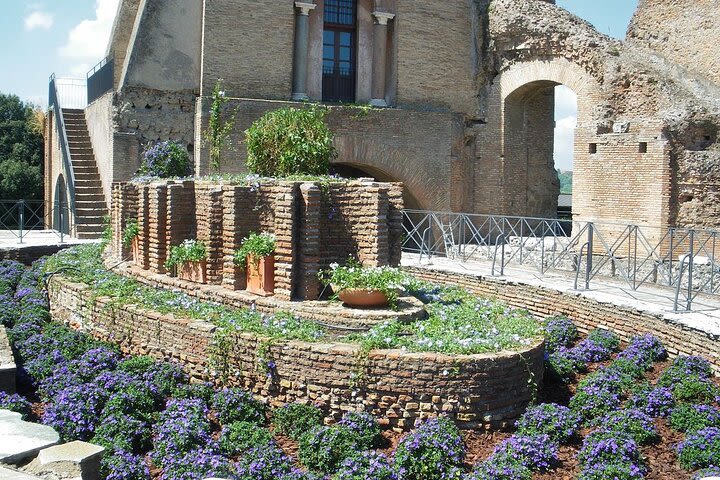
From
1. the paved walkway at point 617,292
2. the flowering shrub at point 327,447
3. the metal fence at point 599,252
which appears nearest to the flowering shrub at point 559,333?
the paved walkway at point 617,292

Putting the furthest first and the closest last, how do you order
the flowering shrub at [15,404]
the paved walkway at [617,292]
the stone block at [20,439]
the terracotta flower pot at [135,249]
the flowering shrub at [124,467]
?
the terracotta flower pot at [135,249]
the paved walkway at [617,292]
the flowering shrub at [15,404]
the flowering shrub at [124,467]
the stone block at [20,439]

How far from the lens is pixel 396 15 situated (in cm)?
1838

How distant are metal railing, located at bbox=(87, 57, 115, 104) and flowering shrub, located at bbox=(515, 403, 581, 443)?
1293cm

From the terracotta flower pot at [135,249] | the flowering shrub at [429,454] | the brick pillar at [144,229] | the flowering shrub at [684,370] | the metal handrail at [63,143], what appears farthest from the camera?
the metal handrail at [63,143]

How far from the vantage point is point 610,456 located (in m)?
6.32

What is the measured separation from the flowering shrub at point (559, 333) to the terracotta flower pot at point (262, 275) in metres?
3.36

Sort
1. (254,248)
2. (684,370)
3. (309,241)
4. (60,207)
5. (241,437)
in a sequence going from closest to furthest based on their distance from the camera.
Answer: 1. (241,437)
2. (684,370)
3. (309,241)
4. (254,248)
5. (60,207)

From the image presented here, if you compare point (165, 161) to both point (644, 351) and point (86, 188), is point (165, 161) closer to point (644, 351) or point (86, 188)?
point (86, 188)

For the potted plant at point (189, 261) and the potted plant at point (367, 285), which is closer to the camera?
the potted plant at point (367, 285)

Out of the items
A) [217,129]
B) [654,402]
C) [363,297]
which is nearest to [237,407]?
[363,297]

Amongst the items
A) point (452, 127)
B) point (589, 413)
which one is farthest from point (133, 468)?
point (452, 127)

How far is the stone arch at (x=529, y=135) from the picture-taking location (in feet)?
59.0

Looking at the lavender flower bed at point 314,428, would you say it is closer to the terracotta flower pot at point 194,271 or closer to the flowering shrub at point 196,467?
the flowering shrub at point 196,467

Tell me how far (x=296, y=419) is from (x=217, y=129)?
10464mm
